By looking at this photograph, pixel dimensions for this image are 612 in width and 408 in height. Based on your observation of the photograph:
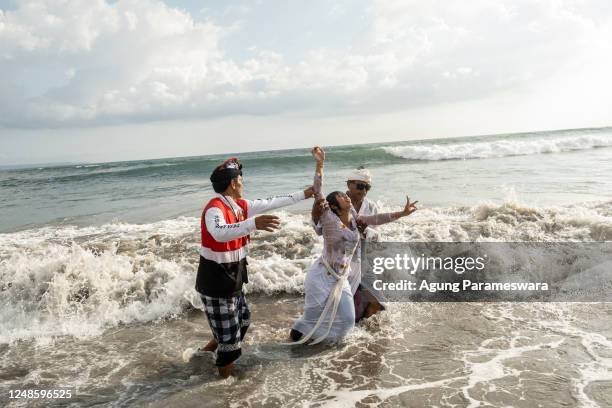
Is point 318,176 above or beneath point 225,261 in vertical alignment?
above

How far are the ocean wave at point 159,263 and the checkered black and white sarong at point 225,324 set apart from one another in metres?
2.05

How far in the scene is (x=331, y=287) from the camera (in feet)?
14.0

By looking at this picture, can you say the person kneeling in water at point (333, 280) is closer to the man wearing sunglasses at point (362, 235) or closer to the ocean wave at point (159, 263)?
the man wearing sunglasses at point (362, 235)

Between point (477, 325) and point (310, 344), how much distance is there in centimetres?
193

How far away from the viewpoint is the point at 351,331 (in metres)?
4.45

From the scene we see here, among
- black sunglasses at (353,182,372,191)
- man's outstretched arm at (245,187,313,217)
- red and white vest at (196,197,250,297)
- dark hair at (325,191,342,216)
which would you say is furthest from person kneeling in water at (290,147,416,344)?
red and white vest at (196,197,250,297)

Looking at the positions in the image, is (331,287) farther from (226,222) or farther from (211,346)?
(226,222)

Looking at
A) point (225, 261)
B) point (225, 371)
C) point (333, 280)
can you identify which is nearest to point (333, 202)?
point (333, 280)

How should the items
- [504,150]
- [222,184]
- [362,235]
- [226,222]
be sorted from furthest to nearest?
[504,150] < [362,235] < [222,184] < [226,222]

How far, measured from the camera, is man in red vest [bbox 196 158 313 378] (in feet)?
11.2

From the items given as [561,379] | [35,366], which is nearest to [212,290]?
[35,366]

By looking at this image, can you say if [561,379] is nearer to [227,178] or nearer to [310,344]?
[310,344]

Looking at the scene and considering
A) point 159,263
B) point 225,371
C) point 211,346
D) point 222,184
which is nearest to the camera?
point 222,184

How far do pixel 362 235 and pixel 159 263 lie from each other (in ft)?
12.5
